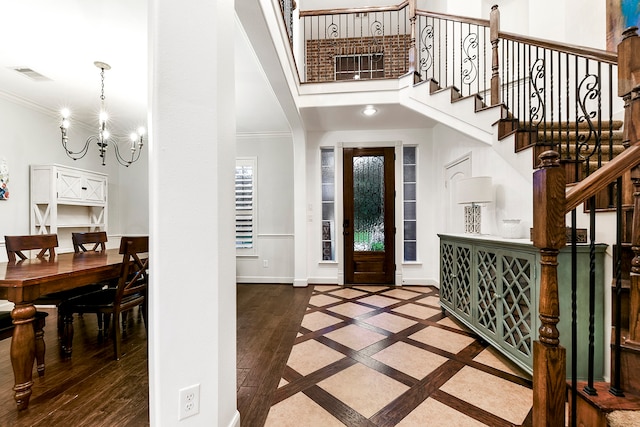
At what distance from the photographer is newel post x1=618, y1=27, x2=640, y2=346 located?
3.94ft

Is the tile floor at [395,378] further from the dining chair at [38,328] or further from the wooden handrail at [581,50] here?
the wooden handrail at [581,50]

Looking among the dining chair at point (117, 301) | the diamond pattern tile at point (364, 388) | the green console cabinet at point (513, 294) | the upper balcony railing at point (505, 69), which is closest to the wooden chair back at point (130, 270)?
the dining chair at point (117, 301)

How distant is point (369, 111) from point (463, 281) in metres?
2.44

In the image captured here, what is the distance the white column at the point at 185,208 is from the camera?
1098 millimetres

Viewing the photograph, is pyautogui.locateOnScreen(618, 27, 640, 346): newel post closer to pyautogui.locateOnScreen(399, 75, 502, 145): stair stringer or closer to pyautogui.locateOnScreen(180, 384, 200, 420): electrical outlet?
pyautogui.locateOnScreen(399, 75, 502, 145): stair stringer

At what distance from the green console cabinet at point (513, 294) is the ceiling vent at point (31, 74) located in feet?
15.5

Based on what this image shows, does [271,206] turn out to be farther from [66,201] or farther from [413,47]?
[413,47]

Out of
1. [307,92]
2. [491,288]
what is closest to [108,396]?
[491,288]

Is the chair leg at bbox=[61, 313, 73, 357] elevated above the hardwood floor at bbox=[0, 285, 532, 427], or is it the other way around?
the chair leg at bbox=[61, 313, 73, 357]

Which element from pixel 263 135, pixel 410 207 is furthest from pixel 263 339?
pixel 263 135

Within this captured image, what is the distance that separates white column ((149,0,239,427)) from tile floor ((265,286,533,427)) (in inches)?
27.0

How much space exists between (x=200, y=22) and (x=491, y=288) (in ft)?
8.57

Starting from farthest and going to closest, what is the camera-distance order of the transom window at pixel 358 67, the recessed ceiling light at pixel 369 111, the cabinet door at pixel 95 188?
the transom window at pixel 358 67 → the cabinet door at pixel 95 188 → the recessed ceiling light at pixel 369 111

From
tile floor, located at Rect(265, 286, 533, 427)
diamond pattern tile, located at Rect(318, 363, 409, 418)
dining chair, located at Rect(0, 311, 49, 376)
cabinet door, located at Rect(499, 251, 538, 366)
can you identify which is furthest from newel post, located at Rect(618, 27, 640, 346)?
dining chair, located at Rect(0, 311, 49, 376)
